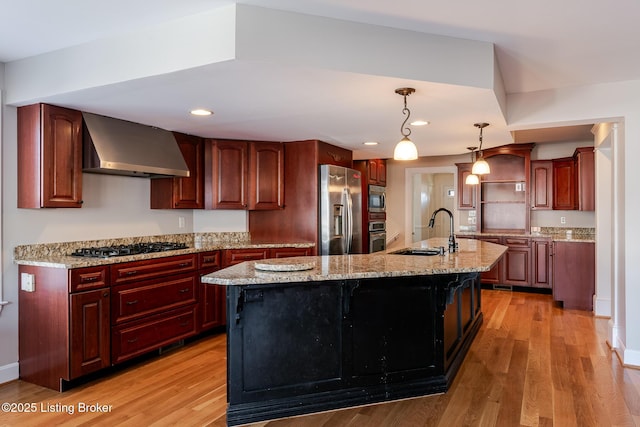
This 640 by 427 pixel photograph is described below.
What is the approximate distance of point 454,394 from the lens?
2787 millimetres

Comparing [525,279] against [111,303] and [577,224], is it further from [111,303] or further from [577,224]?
[111,303]

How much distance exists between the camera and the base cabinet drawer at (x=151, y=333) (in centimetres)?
320

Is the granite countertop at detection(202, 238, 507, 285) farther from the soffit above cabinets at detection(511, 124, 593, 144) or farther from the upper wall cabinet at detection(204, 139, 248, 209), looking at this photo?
the soffit above cabinets at detection(511, 124, 593, 144)

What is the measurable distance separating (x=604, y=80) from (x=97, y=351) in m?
4.52

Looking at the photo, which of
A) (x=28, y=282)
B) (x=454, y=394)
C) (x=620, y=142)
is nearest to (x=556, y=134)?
(x=620, y=142)

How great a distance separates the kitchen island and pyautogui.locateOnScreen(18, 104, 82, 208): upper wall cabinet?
5.32 ft

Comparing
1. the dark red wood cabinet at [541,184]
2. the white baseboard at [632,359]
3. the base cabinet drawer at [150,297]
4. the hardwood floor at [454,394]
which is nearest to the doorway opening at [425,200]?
the dark red wood cabinet at [541,184]

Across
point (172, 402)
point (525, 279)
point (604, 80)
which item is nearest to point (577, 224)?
point (525, 279)

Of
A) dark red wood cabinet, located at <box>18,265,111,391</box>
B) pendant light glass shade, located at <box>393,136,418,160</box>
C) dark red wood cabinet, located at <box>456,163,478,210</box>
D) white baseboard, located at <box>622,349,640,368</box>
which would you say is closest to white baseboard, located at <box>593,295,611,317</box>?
white baseboard, located at <box>622,349,640,368</box>

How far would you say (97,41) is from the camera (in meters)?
2.72

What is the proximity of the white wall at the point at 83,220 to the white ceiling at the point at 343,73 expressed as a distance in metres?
0.67

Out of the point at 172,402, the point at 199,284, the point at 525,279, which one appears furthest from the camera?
the point at 525,279

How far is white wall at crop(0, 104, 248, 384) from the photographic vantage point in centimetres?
312

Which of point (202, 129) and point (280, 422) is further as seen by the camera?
point (202, 129)
